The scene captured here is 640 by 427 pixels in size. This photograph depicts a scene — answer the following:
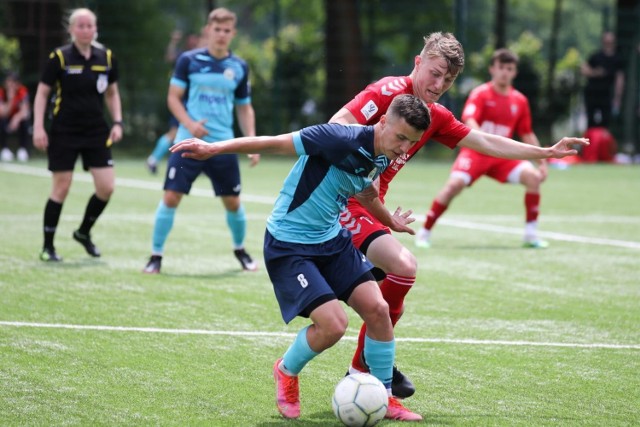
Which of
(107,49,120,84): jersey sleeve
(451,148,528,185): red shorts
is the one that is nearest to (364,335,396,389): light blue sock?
(107,49,120,84): jersey sleeve

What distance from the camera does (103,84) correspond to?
10.4 meters

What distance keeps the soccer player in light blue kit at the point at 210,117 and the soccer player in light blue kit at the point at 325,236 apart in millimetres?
4290

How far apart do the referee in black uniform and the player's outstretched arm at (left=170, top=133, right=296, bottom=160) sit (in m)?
5.18

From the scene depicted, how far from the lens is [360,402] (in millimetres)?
5121

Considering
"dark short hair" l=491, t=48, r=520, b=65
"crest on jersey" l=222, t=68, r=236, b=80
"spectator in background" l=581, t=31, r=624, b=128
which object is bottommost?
"spectator in background" l=581, t=31, r=624, b=128

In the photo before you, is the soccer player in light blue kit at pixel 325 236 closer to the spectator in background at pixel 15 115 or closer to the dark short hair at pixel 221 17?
the dark short hair at pixel 221 17

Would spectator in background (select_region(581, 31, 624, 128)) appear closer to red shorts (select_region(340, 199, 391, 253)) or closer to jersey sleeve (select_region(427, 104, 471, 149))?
jersey sleeve (select_region(427, 104, 471, 149))

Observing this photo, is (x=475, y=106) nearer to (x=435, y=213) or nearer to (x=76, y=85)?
(x=435, y=213)

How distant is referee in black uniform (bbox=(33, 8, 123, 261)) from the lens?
400 inches

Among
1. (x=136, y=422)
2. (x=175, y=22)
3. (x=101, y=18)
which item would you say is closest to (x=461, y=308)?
(x=136, y=422)

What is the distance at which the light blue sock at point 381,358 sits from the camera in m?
5.50

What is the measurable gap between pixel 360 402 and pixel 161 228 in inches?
199

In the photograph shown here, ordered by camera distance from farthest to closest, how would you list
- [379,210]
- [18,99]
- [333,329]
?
[18,99] → [379,210] → [333,329]

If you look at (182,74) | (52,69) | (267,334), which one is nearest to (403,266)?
(267,334)
